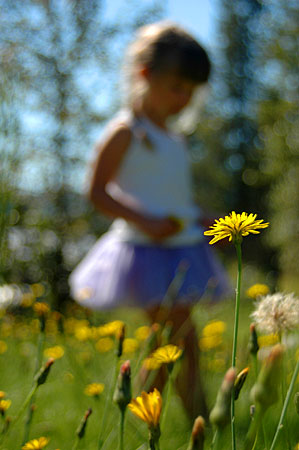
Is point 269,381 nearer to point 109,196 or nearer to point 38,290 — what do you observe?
point 109,196

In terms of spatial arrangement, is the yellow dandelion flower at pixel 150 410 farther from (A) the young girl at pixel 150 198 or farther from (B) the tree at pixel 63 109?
(B) the tree at pixel 63 109

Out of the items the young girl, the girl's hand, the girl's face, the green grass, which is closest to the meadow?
the green grass

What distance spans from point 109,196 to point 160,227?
198 mm

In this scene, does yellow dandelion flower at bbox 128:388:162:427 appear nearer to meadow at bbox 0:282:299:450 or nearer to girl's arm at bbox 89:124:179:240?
meadow at bbox 0:282:299:450

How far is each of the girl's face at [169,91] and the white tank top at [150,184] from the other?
0.09m

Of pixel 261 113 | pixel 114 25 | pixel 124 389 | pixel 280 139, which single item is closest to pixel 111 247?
pixel 124 389

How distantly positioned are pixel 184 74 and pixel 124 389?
1353 mm

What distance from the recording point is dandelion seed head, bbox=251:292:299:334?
0.65m

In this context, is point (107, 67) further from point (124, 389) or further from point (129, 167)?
point (124, 389)

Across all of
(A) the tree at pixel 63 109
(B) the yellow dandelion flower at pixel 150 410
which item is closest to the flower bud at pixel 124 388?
(B) the yellow dandelion flower at pixel 150 410

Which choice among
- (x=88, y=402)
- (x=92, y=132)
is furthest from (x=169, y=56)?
(x=92, y=132)

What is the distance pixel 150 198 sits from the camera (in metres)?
1.84

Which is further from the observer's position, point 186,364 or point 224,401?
point 186,364

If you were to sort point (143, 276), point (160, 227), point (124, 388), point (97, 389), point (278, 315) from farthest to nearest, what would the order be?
point (143, 276)
point (160, 227)
point (97, 389)
point (278, 315)
point (124, 388)
